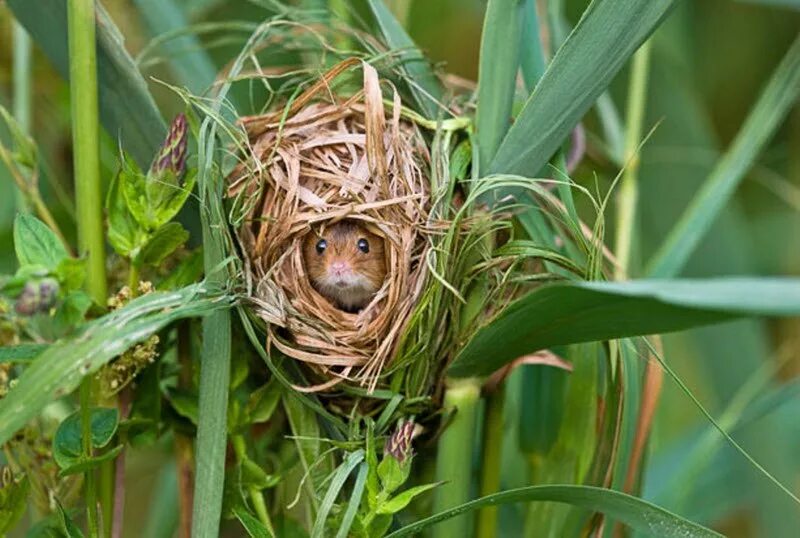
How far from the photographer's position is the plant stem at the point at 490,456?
905 mm

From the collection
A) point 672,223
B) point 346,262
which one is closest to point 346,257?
point 346,262

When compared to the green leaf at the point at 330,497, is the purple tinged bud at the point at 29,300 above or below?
above

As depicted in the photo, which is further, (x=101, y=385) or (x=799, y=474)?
(x=799, y=474)

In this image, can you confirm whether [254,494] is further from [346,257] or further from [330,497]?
[346,257]

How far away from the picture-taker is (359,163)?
861 mm

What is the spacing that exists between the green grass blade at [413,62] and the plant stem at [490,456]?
0.25 m

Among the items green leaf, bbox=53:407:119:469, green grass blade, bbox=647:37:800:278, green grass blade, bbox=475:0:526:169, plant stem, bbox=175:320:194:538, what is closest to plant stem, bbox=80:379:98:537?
green leaf, bbox=53:407:119:469

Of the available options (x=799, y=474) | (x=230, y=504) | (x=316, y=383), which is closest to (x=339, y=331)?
(x=316, y=383)

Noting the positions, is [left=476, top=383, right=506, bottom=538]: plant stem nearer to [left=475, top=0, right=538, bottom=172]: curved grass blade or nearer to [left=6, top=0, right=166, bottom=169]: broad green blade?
[left=475, top=0, right=538, bottom=172]: curved grass blade

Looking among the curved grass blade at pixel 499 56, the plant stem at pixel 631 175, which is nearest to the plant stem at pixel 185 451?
the curved grass blade at pixel 499 56

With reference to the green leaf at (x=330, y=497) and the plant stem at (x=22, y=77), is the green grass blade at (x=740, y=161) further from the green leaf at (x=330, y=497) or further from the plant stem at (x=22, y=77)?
the plant stem at (x=22, y=77)

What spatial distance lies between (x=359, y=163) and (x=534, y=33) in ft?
0.58

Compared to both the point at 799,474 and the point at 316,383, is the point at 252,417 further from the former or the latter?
the point at 799,474

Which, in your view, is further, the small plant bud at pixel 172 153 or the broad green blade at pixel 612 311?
the small plant bud at pixel 172 153
